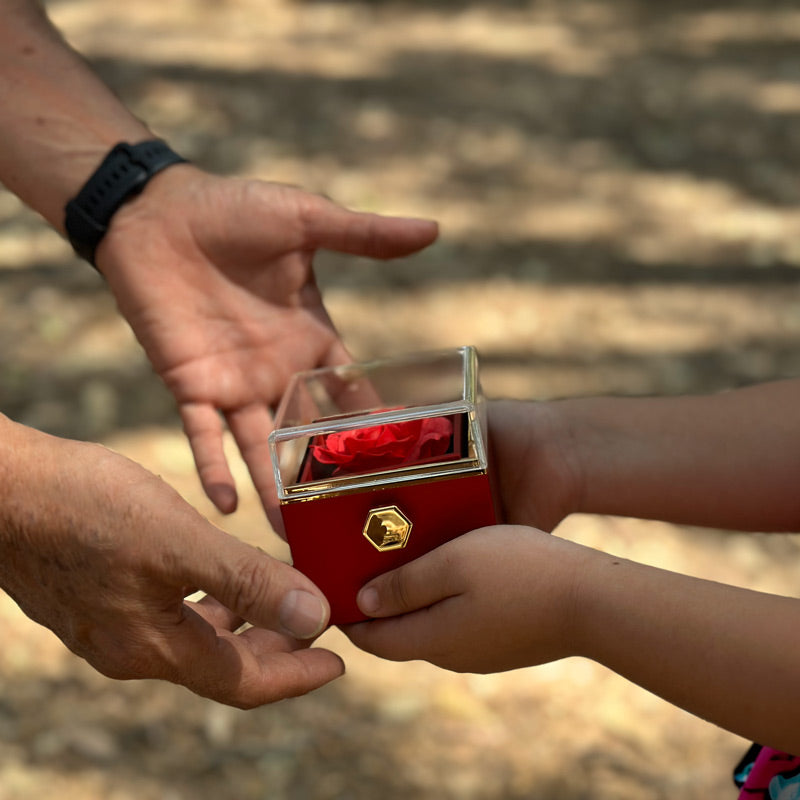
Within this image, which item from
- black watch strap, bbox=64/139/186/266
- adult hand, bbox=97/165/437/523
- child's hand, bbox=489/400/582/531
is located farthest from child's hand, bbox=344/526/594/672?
black watch strap, bbox=64/139/186/266

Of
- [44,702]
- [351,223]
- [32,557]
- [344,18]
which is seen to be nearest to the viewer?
[32,557]

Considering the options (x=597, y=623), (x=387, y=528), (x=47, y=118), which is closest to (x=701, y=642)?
(x=597, y=623)

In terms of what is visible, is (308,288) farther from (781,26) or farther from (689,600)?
(781,26)

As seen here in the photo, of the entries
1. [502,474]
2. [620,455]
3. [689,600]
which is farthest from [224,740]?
[689,600]

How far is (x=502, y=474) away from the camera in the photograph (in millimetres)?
1379

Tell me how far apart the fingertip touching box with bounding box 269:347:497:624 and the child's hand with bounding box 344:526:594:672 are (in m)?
0.02

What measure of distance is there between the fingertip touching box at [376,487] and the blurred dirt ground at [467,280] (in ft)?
2.18

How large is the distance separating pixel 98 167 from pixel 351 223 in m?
0.40

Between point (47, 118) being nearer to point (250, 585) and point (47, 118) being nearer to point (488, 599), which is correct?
point (250, 585)

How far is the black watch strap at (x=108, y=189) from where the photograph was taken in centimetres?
154

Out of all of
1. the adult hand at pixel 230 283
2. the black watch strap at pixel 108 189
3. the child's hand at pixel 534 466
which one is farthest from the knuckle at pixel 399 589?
the black watch strap at pixel 108 189

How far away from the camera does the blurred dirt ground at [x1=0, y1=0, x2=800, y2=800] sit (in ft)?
5.48

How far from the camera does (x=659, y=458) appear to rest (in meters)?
1.33

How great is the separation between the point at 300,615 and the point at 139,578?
18 cm
